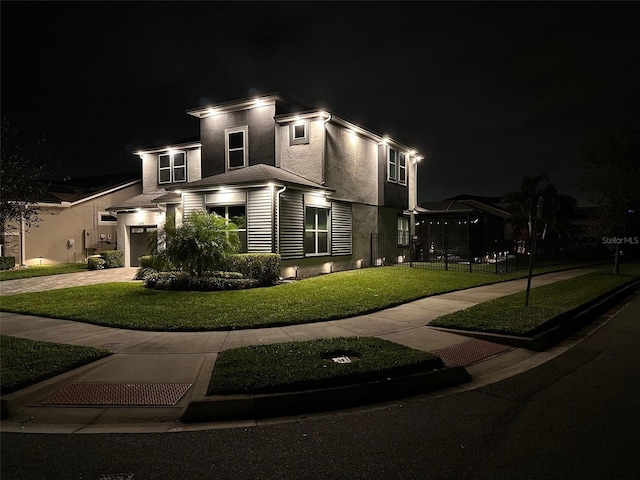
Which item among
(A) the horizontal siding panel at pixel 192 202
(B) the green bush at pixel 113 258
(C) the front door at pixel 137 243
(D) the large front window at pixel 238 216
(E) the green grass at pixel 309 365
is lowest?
(E) the green grass at pixel 309 365

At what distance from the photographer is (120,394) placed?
187 inches

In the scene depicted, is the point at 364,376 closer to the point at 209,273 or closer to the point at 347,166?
the point at 209,273

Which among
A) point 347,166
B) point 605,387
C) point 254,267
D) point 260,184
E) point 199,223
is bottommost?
point 605,387

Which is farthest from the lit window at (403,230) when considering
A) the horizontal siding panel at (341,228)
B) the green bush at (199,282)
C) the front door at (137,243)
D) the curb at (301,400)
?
the curb at (301,400)

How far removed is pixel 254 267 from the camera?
45.1 feet

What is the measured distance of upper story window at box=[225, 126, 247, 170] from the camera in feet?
61.9

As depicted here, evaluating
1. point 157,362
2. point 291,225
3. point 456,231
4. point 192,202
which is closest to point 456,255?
point 456,231

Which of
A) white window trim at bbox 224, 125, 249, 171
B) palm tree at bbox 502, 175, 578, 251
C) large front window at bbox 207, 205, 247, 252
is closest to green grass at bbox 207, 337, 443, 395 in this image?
large front window at bbox 207, 205, 247, 252

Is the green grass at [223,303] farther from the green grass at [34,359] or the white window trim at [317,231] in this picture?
the white window trim at [317,231]

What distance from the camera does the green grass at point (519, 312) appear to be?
7801 mm

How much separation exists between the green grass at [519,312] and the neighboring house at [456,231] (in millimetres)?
10180

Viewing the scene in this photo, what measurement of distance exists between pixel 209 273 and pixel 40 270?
10.8 metres

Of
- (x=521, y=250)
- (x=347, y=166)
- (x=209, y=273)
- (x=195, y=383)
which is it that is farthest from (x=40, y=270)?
(x=521, y=250)

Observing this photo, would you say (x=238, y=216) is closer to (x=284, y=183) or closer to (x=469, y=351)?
(x=284, y=183)
